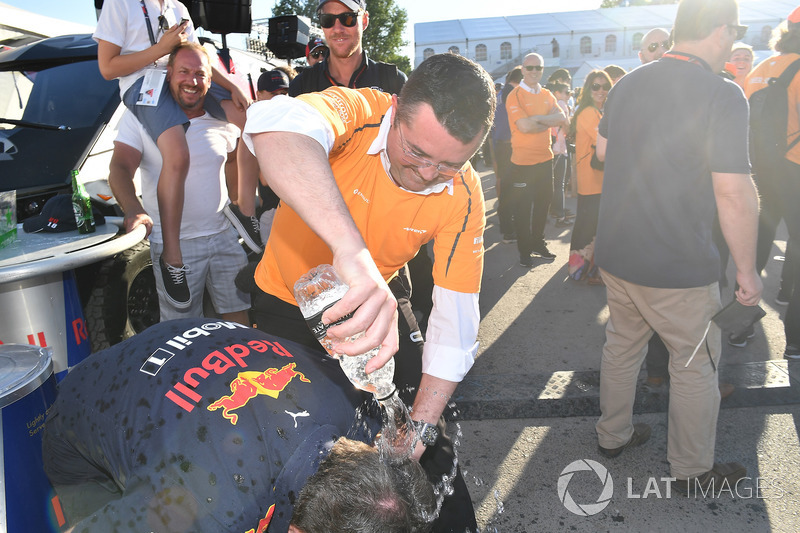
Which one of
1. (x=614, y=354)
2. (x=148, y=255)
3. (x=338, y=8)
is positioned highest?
(x=338, y=8)

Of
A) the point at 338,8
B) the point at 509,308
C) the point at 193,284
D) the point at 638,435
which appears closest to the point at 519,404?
the point at 638,435

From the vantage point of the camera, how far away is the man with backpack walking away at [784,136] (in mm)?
3760

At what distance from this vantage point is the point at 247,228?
3.93 metres

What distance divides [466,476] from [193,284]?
6.40 ft

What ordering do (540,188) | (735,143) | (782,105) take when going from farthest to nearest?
(540,188) < (782,105) < (735,143)

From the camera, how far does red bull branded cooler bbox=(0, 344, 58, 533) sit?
1.77 meters

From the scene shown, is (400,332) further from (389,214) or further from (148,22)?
(148,22)

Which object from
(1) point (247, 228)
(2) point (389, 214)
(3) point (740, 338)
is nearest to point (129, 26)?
(1) point (247, 228)

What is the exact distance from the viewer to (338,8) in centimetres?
353

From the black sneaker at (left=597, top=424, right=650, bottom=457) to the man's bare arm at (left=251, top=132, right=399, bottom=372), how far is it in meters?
2.22

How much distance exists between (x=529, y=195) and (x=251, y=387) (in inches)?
189

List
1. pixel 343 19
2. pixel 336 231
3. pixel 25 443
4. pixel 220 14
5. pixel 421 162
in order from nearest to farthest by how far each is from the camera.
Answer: pixel 336 231 < pixel 421 162 < pixel 25 443 < pixel 343 19 < pixel 220 14

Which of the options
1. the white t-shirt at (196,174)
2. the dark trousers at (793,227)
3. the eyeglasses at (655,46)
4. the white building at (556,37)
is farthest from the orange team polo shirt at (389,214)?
the white building at (556,37)

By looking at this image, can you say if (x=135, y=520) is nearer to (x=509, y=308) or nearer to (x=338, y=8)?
(x=338, y=8)
